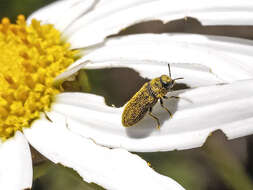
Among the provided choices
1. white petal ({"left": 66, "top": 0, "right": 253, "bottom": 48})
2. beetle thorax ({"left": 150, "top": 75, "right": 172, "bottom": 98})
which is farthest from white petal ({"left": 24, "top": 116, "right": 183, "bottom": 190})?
white petal ({"left": 66, "top": 0, "right": 253, "bottom": 48})

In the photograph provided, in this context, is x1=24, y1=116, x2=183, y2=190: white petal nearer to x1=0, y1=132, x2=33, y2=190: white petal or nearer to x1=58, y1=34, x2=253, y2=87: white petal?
x1=0, y1=132, x2=33, y2=190: white petal

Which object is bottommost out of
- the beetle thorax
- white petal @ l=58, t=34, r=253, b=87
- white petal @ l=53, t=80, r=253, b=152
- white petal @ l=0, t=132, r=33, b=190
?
white petal @ l=0, t=132, r=33, b=190

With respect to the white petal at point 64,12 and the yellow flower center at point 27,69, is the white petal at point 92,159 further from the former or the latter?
the white petal at point 64,12

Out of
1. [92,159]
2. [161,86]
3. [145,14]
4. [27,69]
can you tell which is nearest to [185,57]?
[161,86]

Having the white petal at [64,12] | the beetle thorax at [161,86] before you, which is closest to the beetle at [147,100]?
the beetle thorax at [161,86]

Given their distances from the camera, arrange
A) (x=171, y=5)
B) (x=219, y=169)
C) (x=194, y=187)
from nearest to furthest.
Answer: (x=171, y=5) < (x=219, y=169) < (x=194, y=187)

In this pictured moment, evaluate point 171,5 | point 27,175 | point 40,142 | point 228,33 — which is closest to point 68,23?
point 171,5

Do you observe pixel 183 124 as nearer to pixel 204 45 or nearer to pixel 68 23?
pixel 204 45
